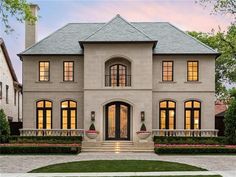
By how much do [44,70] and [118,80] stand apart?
6.32 meters

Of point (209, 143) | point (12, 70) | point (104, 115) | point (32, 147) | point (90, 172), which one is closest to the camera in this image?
point (90, 172)

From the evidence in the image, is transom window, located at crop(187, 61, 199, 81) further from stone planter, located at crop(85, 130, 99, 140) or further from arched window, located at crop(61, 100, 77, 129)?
arched window, located at crop(61, 100, 77, 129)

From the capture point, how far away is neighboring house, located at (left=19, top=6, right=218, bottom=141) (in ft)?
101

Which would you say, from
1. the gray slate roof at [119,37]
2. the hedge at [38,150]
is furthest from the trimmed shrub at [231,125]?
the hedge at [38,150]

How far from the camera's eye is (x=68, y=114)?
3284cm

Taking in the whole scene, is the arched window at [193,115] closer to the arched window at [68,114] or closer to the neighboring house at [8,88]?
the arched window at [68,114]

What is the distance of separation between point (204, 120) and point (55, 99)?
12.3 metres

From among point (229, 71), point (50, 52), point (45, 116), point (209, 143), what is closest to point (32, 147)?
point (45, 116)

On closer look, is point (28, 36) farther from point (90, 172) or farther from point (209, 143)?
point (90, 172)

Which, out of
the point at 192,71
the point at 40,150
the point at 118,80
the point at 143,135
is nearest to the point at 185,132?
the point at 143,135

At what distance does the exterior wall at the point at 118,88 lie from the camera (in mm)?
30750

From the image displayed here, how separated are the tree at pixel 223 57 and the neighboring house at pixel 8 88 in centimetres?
2196

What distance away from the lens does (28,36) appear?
35.2 meters

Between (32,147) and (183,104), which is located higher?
(183,104)
